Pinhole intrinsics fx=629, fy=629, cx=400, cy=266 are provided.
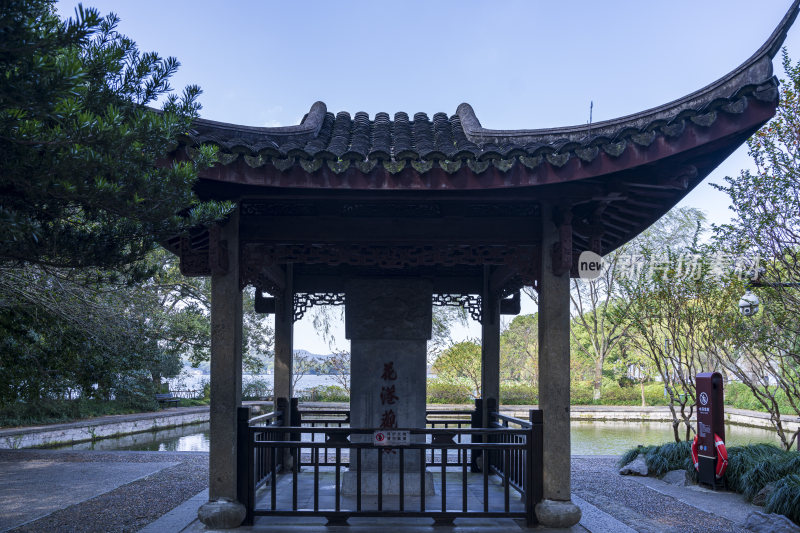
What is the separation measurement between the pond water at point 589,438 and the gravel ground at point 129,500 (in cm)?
392

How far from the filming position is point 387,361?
6.26m

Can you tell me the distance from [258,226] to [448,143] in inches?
65.5

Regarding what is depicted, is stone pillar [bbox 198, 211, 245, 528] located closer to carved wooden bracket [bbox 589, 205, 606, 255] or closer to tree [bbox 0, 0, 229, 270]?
tree [bbox 0, 0, 229, 270]

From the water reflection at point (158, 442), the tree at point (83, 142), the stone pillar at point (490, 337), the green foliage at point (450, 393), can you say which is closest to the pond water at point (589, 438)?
the water reflection at point (158, 442)

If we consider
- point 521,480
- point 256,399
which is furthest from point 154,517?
point 256,399

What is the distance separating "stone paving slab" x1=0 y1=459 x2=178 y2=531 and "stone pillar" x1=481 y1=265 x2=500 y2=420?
4569 millimetres

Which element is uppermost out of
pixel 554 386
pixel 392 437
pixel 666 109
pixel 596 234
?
pixel 666 109

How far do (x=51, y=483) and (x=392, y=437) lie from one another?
514cm

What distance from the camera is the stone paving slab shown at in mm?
6141

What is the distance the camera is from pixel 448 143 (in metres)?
5.11

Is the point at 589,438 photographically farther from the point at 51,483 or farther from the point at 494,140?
the point at 494,140

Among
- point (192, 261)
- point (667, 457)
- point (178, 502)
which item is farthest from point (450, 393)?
point (192, 261)

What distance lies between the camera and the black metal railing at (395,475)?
478 cm

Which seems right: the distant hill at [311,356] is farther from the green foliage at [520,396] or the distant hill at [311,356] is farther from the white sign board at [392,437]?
the white sign board at [392,437]
